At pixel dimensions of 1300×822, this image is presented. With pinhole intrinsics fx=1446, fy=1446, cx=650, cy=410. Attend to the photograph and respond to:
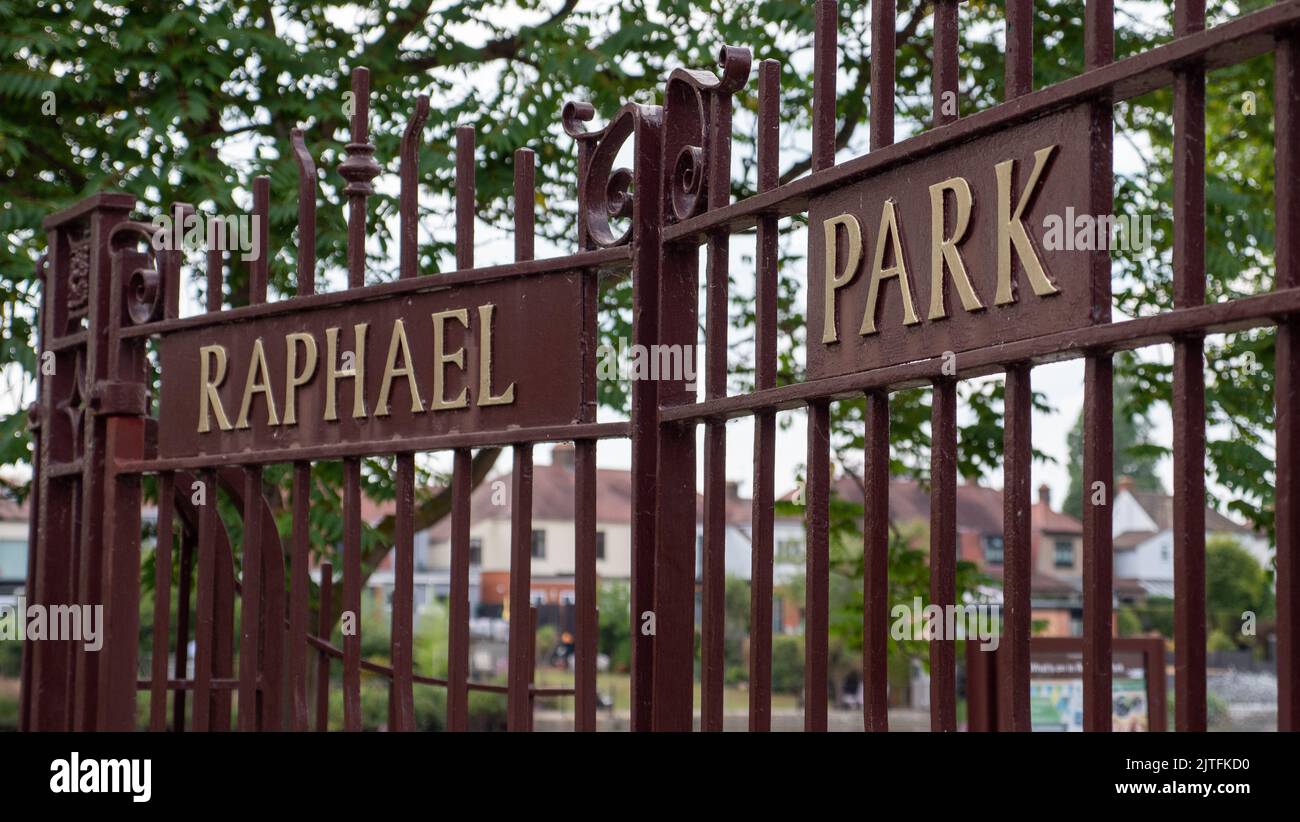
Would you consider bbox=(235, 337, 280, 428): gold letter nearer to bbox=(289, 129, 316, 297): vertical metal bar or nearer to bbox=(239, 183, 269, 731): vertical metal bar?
bbox=(239, 183, 269, 731): vertical metal bar

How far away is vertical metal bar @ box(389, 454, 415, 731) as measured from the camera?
3.05m

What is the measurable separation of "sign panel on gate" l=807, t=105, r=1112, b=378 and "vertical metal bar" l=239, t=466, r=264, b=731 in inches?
62.9

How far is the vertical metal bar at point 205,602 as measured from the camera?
356 cm

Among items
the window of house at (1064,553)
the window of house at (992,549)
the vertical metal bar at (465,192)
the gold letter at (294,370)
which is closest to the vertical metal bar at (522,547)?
the vertical metal bar at (465,192)

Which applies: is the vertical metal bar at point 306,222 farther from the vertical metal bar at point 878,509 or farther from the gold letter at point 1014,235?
the gold letter at point 1014,235

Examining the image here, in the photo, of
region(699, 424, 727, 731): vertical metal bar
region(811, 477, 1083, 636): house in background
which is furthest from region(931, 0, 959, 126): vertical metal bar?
region(811, 477, 1083, 636): house in background

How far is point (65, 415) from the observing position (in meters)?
4.28

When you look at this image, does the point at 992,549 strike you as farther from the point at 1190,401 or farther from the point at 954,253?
the point at 1190,401

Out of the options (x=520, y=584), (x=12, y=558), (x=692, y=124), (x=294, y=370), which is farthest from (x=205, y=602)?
(x=12, y=558)

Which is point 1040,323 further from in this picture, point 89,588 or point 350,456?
point 89,588

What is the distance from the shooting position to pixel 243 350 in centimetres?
362

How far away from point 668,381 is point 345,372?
92 centimetres
